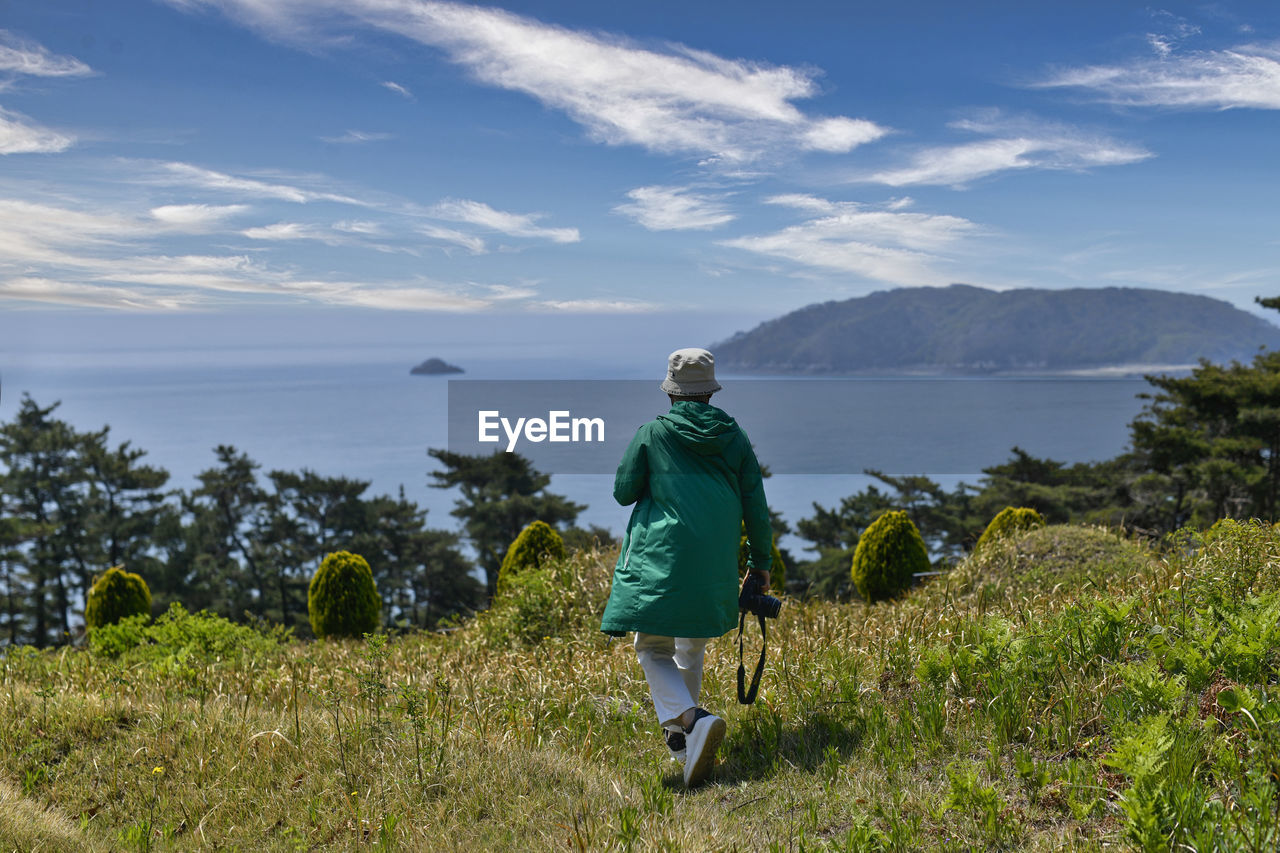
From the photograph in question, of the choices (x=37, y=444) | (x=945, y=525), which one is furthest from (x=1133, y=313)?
(x=37, y=444)

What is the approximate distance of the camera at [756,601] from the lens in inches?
169

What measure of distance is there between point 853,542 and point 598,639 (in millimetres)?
19932

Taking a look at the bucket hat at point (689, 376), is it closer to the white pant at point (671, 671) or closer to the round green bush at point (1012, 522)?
the white pant at point (671, 671)

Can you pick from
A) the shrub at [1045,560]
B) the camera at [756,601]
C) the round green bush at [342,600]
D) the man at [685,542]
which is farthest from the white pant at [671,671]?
the round green bush at [342,600]

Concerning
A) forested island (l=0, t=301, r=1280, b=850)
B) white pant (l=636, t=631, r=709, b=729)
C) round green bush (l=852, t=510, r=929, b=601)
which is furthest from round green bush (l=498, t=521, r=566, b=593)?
white pant (l=636, t=631, r=709, b=729)

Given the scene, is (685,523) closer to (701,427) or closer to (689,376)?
(701,427)

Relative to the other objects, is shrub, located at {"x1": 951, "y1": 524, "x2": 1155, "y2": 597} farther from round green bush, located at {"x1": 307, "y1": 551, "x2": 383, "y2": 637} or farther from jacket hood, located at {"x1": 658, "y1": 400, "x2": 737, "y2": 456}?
round green bush, located at {"x1": 307, "y1": 551, "x2": 383, "y2": 637}

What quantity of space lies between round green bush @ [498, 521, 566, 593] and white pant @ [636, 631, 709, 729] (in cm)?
624

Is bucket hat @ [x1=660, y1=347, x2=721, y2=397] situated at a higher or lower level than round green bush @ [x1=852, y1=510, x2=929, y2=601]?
higher

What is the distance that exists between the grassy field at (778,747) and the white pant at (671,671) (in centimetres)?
35

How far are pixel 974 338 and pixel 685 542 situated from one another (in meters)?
195

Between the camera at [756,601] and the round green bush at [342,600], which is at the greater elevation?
the camera at [756,601]

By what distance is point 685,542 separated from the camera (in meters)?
4.09

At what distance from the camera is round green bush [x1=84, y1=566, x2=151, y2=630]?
1244 cm
